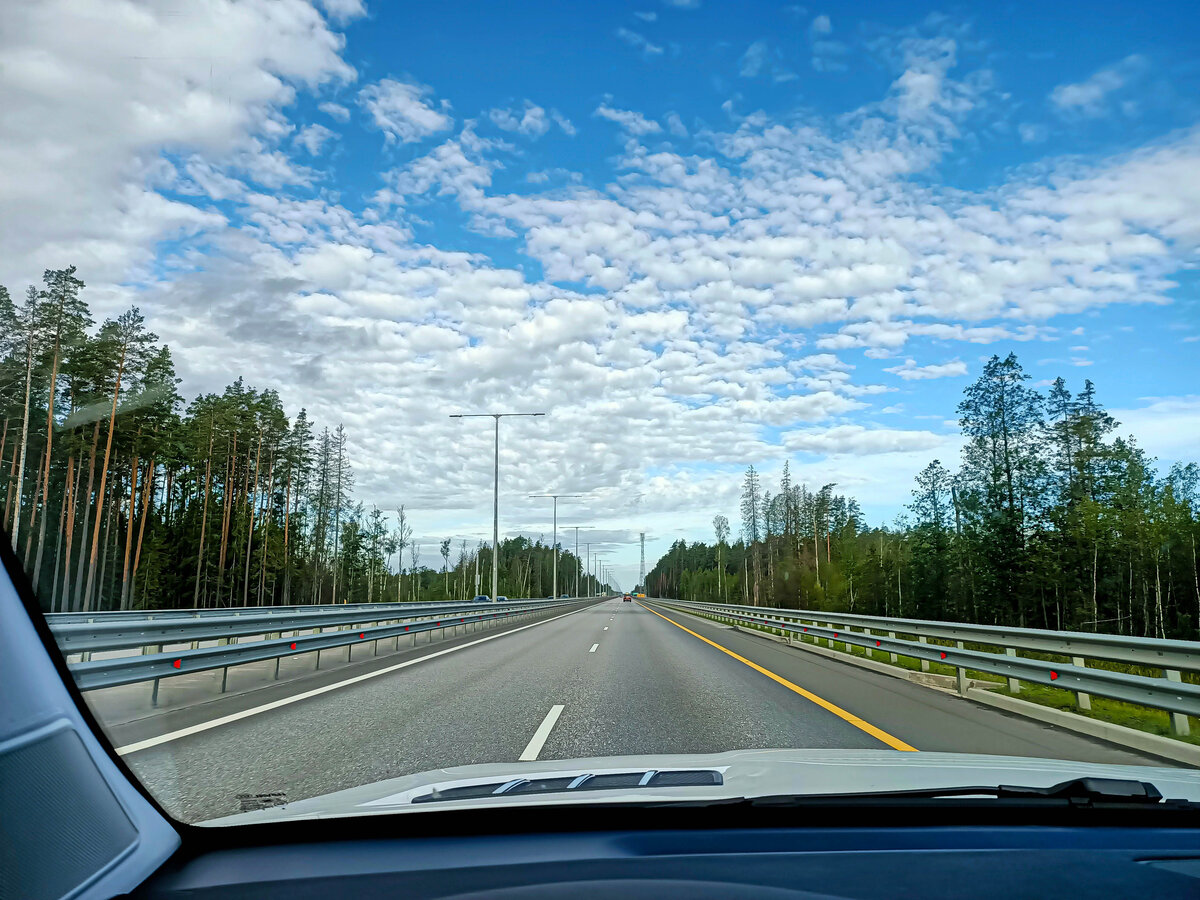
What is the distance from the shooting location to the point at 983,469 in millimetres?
52469

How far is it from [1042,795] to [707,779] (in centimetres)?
109

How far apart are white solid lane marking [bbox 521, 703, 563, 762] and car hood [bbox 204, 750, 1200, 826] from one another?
221cm

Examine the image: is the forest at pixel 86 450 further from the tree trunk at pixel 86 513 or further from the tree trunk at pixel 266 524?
the tree trunk at pixel 266 524

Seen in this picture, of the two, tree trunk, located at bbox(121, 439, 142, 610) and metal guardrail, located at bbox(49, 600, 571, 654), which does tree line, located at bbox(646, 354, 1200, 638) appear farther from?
tree trunk, located at bbox(121, 439, 142, 610)

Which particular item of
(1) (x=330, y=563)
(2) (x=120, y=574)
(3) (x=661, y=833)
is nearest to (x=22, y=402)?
(2) (x=120, y=574)

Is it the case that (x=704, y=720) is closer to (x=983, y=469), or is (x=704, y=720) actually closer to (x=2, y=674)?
(x=2, y=674)

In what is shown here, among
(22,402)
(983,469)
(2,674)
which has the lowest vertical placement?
(2,674)

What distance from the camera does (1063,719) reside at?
26.3 ft

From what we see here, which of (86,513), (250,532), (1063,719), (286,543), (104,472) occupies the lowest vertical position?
(1063,719)

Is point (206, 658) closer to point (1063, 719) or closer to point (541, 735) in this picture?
point (541, 735)

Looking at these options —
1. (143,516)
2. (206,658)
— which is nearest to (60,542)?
(143,516)

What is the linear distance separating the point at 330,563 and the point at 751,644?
209 feet

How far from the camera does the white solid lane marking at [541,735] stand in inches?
245

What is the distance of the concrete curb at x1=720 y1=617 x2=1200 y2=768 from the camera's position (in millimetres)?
6434
